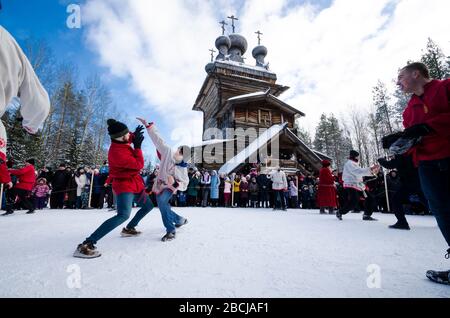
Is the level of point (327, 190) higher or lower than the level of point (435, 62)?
lower

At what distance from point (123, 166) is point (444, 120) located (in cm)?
344

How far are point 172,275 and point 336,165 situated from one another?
46762mm

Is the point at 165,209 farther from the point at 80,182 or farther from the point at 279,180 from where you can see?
the point at 80,182

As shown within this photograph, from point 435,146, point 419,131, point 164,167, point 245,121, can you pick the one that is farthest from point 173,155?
point 245,121

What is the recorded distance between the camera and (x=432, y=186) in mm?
2070

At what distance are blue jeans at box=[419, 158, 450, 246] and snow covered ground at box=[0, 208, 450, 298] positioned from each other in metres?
0.55

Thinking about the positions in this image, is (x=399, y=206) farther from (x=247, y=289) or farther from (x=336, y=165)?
(x=336, y=165)

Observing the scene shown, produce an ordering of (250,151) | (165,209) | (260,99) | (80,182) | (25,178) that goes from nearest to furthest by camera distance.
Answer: (165,209) → (25,178) → (80,182) → (250,151) → (260,99)

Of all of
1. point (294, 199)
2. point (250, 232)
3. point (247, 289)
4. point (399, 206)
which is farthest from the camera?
point (294, 199)

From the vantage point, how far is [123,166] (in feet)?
10.0

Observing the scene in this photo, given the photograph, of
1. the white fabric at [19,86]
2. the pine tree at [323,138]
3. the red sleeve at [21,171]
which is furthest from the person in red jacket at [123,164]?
the pine tree at [323,138]

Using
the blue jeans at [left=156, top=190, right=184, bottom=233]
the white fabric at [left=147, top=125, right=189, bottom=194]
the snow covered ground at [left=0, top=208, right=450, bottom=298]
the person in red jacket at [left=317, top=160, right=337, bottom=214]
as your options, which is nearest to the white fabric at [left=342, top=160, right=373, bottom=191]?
the person in red jacket at [left=317, top=160, right=337, bottom=214]

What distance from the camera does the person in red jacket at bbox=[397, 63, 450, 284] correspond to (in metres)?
1.96
